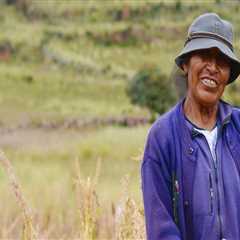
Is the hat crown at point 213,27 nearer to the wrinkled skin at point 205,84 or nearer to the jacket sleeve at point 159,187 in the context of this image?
the wrinkled skin at point 205,84

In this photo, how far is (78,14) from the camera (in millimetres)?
67188

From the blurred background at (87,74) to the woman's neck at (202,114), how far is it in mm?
15025

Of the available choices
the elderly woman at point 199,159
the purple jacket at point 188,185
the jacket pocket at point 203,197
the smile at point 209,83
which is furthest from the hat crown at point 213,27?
the jacket pocket at point 203,197

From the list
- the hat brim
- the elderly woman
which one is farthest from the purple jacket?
the hat brim

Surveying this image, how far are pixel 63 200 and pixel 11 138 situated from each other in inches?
1070

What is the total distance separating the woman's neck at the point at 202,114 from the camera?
2783mm

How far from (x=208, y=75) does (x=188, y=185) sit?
36 cm

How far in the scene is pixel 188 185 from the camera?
2.71 metres

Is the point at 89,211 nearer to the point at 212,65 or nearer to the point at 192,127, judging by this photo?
the point at 192,127

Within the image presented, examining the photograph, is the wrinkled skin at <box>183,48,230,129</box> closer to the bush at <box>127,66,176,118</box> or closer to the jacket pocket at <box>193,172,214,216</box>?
the jacket pocket at <box>193,172,214,216</box>

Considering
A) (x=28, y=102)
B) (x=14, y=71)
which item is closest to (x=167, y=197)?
(x=28, y=102)

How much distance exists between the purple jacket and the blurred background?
15.1 metres

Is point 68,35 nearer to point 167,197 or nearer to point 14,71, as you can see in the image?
point 14,71

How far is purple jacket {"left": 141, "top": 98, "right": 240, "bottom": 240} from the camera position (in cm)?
270
